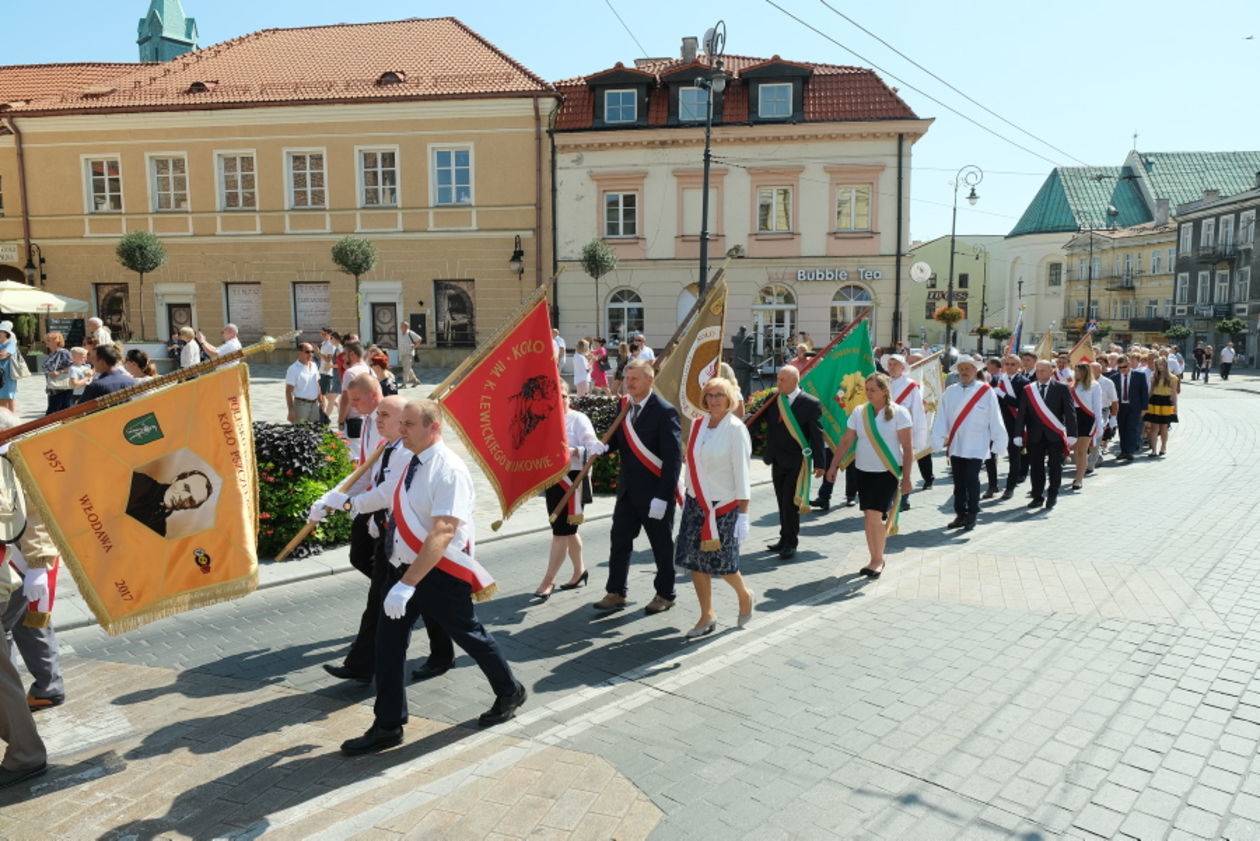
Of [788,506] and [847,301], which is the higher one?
[847,301]

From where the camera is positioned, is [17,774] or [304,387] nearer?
[17,774]

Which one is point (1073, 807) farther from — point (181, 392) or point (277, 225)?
point (277, 225)

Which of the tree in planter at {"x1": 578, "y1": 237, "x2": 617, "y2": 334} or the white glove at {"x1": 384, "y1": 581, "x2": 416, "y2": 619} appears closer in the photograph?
the white glove at {"x1": 384, "y1": 581, "x2": 416, "y2": 619}

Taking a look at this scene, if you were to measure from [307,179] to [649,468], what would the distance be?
27.9m

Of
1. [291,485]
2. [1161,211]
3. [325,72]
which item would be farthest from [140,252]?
[1161,211]

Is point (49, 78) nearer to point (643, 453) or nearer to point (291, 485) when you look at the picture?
point (291, 485)

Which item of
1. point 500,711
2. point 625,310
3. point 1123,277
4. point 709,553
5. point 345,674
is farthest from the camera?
point 1123,277

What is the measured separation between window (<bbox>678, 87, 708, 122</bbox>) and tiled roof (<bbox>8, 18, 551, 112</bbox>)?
15.1 feet

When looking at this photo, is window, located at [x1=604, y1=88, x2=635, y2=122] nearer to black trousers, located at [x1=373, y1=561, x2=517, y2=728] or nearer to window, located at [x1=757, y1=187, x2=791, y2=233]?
window, located at [x1=757, y1=187, x2=791, y2=233]

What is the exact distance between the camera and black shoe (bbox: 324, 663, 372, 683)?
18.8ft

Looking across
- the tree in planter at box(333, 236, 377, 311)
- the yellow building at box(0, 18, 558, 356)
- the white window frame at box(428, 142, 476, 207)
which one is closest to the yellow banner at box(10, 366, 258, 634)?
the tree in planter at box(333, 236, 377, 311)

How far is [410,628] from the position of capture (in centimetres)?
488

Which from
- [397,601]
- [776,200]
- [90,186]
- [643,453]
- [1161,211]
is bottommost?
A: [397,601]

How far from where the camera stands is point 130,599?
479cm
